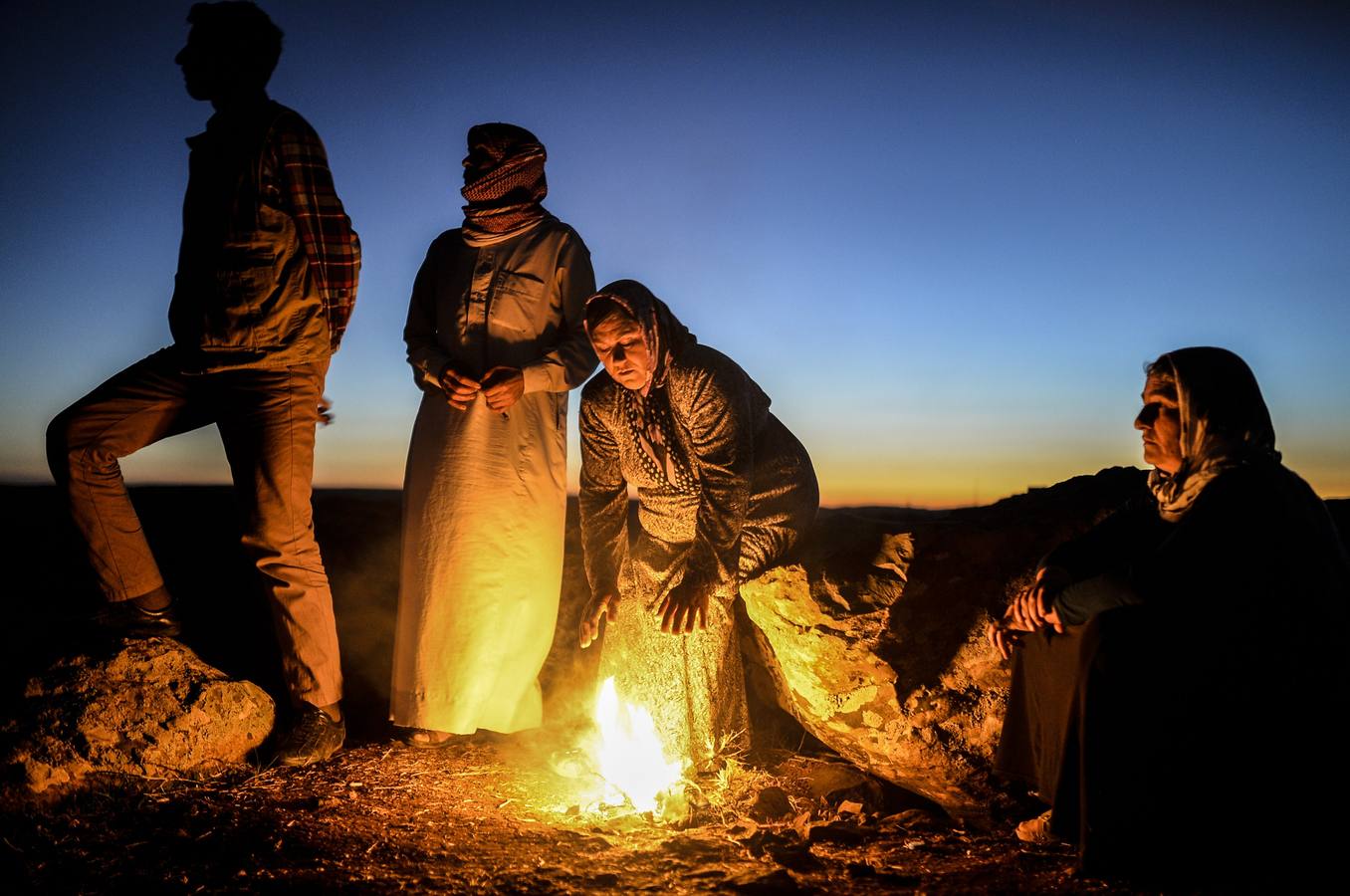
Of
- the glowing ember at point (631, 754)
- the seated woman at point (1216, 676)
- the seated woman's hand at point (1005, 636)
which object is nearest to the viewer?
the seated woman at point (1216, 676)

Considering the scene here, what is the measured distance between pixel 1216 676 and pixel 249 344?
400 cm

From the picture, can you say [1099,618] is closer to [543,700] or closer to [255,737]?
[543,700]

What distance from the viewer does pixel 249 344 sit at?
3803 millimetres

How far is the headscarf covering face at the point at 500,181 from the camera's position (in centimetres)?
422

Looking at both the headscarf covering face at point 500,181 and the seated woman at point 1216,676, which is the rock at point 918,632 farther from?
the headscarf covering face at point 500,181

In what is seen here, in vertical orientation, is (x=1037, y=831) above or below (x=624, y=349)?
below

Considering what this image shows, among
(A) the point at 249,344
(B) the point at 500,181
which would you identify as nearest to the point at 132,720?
(A) the point at 249,344

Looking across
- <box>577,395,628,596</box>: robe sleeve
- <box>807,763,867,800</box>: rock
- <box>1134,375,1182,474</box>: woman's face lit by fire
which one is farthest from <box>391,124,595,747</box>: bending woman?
<box>1134,375,1182,474</box>: woman's face lit by fire

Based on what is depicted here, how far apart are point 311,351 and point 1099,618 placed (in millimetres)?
3514

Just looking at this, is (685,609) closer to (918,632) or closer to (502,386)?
(918,632)

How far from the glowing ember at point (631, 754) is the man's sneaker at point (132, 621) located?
7.27 feet

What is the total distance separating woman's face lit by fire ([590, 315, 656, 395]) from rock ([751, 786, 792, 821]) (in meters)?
1.94

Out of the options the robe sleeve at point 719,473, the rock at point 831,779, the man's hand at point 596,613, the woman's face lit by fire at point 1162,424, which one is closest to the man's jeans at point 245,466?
the man's hand at point 596,613

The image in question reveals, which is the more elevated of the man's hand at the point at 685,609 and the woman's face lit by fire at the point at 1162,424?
the woman's face lit by fire at the point at 1162,424
